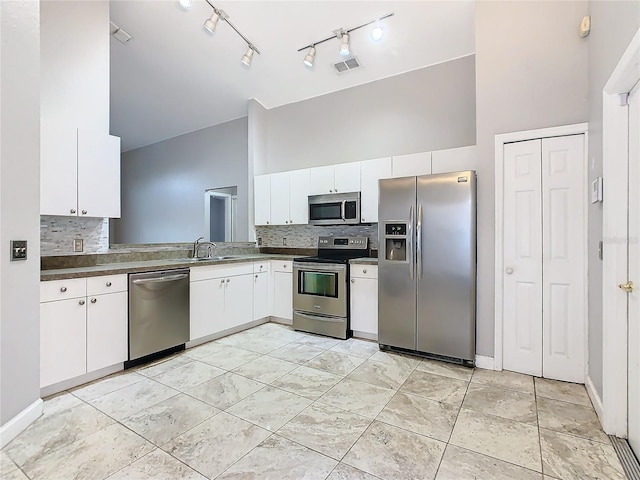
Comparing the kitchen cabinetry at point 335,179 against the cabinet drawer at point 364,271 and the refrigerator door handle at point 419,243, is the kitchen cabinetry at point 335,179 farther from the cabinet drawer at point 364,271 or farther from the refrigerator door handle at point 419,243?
the refrigerator door handle at point 419,243

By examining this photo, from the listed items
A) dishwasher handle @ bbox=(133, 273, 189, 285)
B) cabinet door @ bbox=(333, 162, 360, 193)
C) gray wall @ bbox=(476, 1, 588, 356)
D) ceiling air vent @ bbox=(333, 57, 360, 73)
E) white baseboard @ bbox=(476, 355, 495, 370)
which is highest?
ceiling air vent @ bbox=(333, 57, 360, 73)

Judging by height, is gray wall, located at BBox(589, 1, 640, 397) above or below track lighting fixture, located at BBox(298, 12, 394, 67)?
below

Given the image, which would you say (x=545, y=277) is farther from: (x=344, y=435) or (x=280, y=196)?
(x=280, y=196)

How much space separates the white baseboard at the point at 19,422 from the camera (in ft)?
5.70

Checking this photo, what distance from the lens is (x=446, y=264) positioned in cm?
286

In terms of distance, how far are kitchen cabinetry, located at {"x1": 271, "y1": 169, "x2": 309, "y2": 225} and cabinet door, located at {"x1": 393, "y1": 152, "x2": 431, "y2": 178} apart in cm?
128

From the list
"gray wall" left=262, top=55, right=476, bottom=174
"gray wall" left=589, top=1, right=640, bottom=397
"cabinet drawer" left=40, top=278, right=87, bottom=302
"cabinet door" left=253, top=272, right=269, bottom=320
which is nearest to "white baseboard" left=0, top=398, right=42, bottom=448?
"cabinet drawer" left=40, top=278, right=87, bottom=302

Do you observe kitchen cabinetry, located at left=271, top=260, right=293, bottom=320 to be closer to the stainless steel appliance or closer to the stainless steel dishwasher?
the stainless steel appliance

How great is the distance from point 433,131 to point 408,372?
9.17ft

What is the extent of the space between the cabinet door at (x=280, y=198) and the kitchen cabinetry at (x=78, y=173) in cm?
208

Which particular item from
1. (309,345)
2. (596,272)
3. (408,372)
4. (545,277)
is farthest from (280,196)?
(596,272)

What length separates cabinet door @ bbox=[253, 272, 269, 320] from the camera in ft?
13.1

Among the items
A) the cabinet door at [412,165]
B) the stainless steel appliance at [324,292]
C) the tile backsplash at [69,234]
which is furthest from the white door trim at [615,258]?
the tile backsplash at [69,234]

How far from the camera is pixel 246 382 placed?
2.52 meters
